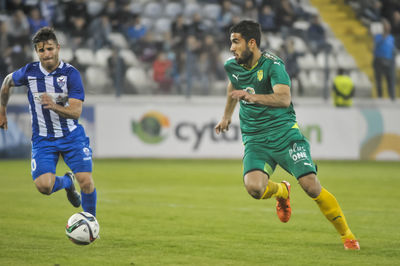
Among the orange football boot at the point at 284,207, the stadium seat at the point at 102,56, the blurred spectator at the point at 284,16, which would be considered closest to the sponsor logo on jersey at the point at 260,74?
the orange football boot at the point at 284,207

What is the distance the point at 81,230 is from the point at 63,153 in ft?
3.38

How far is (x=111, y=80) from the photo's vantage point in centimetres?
1742

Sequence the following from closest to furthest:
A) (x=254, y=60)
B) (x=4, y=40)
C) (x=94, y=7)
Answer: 1. (x=254, y=60)
2. (x=4, y=40)
3. (x=94, y=7)

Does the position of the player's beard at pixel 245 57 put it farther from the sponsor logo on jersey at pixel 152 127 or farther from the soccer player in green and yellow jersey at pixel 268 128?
the sponsor logo on jersey at pixel 152 127

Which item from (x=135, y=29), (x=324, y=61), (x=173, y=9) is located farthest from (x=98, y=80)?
(x=324, y=61)

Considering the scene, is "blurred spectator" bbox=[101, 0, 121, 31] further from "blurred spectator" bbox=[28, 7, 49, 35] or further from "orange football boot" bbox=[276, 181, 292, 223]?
"orange football boot" bbox=[276, 181, 292, 223]

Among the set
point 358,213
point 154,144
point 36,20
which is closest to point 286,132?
point 358,213

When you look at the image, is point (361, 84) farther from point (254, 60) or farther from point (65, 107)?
Result: point (65, 107)

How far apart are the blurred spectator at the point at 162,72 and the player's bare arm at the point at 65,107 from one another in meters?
10.7

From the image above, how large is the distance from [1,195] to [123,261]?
5.28 meters

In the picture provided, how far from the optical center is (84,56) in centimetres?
1683

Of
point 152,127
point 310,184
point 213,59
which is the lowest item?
point 152,127

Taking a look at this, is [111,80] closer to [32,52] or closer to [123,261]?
[32,52]

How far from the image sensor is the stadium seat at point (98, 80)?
17.0 meters
